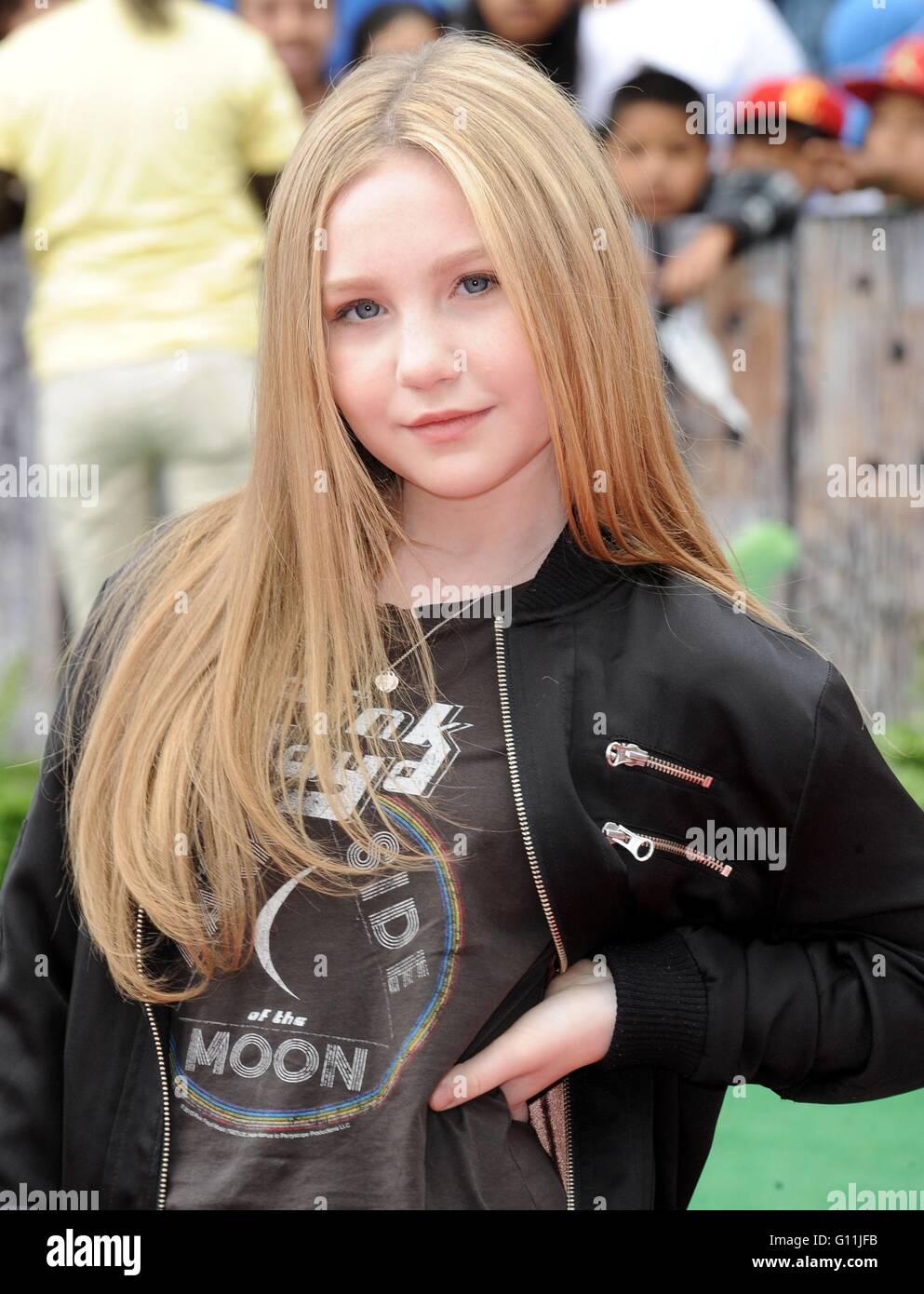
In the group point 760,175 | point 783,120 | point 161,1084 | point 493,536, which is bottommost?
point 161,1084

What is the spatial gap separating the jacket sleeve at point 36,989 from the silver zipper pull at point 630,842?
60 centimetres

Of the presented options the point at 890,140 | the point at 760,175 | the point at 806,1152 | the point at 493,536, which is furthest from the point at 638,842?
the point at 890,140

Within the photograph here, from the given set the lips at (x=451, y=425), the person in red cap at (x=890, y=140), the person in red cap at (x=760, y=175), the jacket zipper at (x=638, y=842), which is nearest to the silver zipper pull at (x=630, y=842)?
the jacket zipper at (x=638, y=842)

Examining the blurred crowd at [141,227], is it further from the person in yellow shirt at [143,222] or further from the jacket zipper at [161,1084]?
the jacket zipper at [161,1084]

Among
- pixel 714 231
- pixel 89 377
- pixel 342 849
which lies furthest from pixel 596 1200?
pixel 714 231

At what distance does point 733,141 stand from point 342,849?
3.65m

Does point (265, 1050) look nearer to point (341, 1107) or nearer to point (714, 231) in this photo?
point (341, 1107)

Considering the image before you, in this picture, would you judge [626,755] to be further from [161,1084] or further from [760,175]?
[760,175]

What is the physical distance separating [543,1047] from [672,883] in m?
0.21

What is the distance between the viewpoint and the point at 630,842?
5.40 ft

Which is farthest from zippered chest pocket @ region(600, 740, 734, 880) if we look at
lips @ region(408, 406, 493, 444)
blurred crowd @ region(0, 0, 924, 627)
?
blurred crowd @ region(0, 0, 924, 627)

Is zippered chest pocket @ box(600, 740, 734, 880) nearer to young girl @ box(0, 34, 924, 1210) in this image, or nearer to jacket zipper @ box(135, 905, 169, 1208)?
young girl @ box(0, 34, 924, 1210)

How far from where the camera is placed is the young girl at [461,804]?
1622 mm

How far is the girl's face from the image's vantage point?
162 cm
